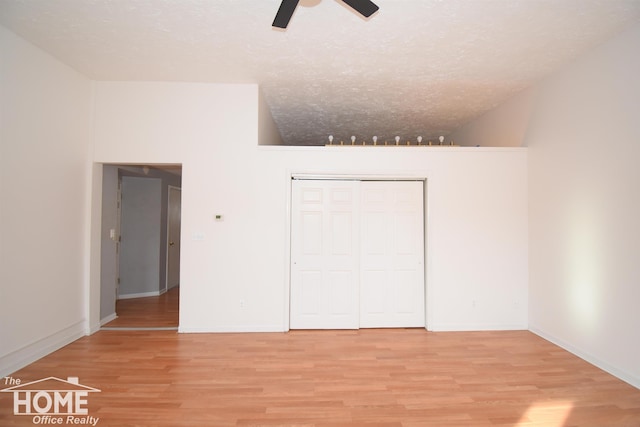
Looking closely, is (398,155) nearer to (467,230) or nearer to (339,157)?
(339,157)

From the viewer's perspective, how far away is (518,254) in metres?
4.50

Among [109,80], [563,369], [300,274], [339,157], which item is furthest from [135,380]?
[563,369]

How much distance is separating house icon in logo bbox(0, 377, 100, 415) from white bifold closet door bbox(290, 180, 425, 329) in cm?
241

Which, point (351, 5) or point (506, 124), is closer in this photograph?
point (351, 5)

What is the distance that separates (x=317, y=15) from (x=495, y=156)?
3123mm

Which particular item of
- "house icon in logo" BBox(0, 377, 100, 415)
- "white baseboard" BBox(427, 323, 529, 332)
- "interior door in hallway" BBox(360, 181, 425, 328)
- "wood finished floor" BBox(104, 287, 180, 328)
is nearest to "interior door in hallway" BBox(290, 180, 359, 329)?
"interior door in hallway" BBox(360, 181, 425, 328)

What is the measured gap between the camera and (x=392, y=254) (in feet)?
15.1

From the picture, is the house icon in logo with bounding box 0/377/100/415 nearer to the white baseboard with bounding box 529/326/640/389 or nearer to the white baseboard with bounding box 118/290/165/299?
the white baseboard with bounding box 118/290/165/299

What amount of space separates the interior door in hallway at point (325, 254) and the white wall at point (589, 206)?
2425 millimetres

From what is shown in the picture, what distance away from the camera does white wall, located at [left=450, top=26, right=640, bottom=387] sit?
306 centimetres

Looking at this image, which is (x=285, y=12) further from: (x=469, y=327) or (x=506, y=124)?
(x=469, y=327)

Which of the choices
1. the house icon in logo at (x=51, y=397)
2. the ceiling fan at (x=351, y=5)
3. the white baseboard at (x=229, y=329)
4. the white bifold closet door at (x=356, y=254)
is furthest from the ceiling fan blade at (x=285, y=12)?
the white baseboard at (x=229, y=329)

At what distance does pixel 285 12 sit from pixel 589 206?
365 centimetres

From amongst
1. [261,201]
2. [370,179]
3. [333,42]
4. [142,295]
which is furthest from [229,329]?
[333,42]
